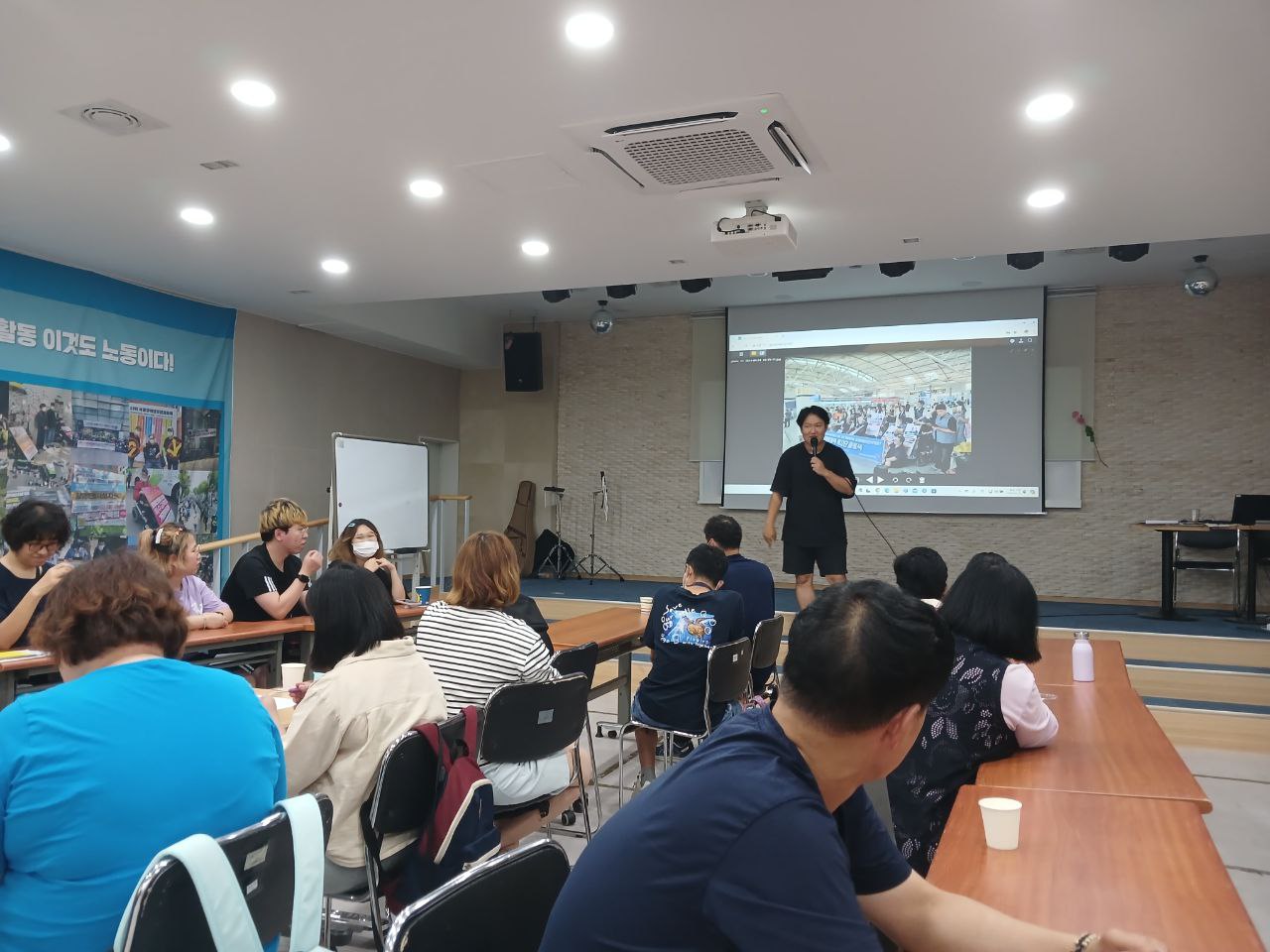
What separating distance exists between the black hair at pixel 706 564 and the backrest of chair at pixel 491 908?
268cm

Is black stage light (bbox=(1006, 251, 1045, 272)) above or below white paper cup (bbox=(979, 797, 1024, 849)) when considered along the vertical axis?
above

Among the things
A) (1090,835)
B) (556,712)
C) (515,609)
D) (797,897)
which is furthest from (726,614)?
(797,897)

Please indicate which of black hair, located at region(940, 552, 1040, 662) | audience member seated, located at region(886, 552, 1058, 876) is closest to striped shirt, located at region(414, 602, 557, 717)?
audience member seated, located at region(886, 552, 1058, 876)

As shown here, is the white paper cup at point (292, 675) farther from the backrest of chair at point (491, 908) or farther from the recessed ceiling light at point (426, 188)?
the recessed ceiling light at point (426, 188)

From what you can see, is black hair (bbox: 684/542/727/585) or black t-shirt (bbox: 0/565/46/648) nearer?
black t-shirt (bbox: 0/565/46/648)

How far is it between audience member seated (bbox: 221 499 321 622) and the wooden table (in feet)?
0.37

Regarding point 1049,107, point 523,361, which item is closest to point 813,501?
point 1049,107

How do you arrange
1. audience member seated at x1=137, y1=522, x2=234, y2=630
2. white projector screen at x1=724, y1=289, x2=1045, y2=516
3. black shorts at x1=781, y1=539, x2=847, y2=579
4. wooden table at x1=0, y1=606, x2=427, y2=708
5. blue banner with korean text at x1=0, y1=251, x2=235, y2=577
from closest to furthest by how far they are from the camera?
wooden table at x1=0, y1=606, x2=427, y2=708, audience member seated at x1=137, y1=522, x2=234, y2=630, blue banner with korean text at x1=0, y1=251, x2=235, y2=577, black shorts at x1=781, y1=539, x2=847, y2=579, white projector screen at x1=724, y1=289, x2=1045, y2=516

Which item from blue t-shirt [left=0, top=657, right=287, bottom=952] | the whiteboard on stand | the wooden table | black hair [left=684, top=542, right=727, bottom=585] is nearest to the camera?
blue t-shirt [left=0, top=657, right=287, bottom=952]

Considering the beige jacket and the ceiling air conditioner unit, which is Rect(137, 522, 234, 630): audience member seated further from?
the ceiling air conditioner unit

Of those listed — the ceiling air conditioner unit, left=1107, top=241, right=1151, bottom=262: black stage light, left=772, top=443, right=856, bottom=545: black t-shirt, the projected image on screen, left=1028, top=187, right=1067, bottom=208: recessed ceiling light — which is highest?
left=1107, top=241, right=1151, bottom=262: black stage light

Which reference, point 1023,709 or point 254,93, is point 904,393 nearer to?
point 254,93

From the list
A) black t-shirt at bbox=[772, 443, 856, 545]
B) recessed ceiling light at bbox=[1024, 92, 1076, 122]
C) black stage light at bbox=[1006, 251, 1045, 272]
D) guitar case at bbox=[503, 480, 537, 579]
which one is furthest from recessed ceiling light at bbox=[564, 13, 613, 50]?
guitar case at bbox=[503, 480, 537, 579]

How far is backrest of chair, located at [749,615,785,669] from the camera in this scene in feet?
14.0
